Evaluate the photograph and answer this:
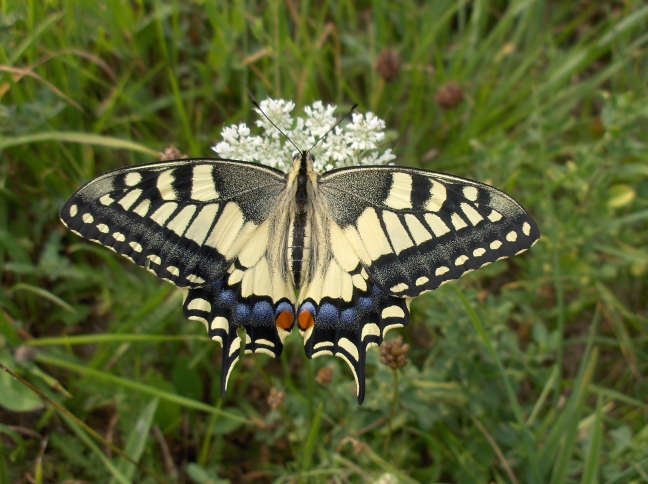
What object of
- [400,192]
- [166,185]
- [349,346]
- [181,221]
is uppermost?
[166,185]

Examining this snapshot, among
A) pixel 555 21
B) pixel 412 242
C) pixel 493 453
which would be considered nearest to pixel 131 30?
pixel 412 242

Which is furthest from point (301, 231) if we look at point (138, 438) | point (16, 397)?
point (16, 397)

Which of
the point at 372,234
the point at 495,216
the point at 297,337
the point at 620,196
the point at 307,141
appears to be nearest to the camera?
the point at 495,216

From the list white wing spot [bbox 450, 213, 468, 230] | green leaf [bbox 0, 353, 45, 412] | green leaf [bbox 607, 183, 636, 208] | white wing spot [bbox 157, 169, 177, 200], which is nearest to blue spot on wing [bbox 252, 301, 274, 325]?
white wing spot [bbox 157, 169, 177, 200]

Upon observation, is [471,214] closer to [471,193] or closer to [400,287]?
[471,193]

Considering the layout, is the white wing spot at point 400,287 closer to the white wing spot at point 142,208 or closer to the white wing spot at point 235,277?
the white wing spot at point 235,277

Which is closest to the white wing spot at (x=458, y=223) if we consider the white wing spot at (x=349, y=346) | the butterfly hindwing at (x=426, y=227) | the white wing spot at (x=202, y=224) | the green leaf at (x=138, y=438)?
the butterfly hindwing at (x=426, y=227)

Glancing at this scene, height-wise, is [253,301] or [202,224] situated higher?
[202,224]
